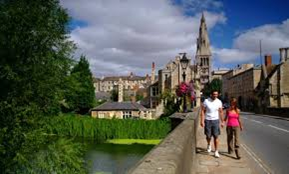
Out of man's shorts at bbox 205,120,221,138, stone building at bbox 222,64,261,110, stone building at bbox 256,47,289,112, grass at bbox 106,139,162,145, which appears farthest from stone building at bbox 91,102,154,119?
man's shorts at bbox 205,120,221,138

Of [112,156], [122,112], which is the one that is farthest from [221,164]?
[122,112]

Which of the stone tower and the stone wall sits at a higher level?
the stone tower

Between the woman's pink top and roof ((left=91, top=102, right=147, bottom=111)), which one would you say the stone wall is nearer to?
the woman's pink top

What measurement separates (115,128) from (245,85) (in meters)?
44.6

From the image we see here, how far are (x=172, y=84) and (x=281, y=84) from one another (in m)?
23.6

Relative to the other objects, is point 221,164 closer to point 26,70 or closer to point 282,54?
point 26,70

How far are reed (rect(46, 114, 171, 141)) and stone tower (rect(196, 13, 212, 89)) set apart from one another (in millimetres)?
102262

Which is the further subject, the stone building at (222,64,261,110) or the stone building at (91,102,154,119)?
the stone building at (222,64,261,110)

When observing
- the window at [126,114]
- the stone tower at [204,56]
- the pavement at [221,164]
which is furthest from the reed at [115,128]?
the stone tower at [204,56]

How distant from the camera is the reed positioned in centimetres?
5800

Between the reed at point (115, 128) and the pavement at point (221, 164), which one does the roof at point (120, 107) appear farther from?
the pavement at point (221, 164)

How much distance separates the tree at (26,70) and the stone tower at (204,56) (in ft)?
447

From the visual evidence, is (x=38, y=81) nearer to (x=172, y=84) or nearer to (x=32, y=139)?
(x=32, y=139)

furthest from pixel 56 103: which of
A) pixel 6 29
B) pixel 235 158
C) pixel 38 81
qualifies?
pixel 235 158
